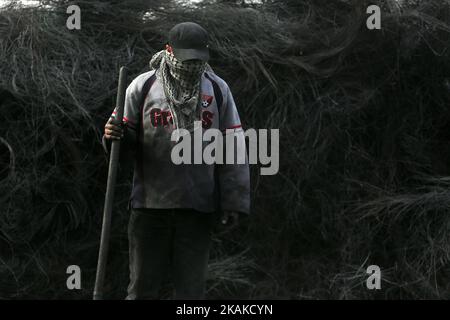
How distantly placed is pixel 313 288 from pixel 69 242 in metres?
1.66

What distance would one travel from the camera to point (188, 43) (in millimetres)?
3877

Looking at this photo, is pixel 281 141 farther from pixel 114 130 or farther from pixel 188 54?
pixel 114 130

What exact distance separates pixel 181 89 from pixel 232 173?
1.65 ft

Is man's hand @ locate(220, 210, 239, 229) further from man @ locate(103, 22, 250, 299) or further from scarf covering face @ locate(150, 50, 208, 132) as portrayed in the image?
scarf covering face @ locate(150, 50, 208, 132)

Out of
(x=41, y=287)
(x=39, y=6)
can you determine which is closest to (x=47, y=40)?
(x=39, y=6)

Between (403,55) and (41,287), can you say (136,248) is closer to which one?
(41,287)

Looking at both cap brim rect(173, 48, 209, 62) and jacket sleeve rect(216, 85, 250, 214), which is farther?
jacket sleeve rect(216, 85, 250, 214)

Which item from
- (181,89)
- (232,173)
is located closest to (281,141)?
(232,173)

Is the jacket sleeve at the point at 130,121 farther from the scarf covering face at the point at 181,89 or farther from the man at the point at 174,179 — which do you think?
the scarf covering face at the point at 181,89

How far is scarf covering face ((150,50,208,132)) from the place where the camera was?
395cm

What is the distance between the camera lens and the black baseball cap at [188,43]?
152 inches

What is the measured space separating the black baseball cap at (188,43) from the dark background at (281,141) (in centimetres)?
142

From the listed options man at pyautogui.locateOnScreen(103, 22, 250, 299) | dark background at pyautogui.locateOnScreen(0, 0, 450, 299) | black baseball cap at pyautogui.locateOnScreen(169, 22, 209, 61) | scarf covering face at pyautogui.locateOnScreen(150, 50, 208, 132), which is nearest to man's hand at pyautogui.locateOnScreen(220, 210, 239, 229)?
man at pyautogui.locateOnScreen(103, 22, 250, 299)

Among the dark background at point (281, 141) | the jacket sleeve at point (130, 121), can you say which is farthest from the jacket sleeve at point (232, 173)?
the dark background at point (281, 141)
